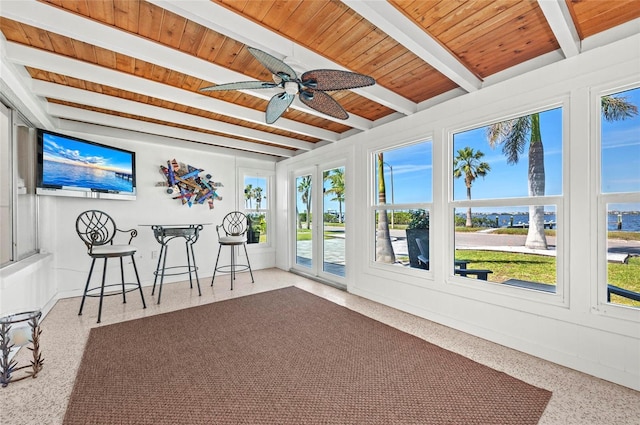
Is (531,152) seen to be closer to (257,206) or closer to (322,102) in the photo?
(322,102)

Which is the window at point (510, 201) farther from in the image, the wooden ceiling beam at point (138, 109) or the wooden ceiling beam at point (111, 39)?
the wooden ceiling beam at point (138, 109)

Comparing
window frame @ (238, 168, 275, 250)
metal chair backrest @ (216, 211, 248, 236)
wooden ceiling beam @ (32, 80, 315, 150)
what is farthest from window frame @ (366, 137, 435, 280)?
window frame @ (238, 168, 275, 250)

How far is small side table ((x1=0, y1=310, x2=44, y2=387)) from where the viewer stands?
1.92 metres

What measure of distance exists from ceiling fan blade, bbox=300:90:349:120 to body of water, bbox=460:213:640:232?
1712 mm

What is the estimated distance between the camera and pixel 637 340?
1.91 metres

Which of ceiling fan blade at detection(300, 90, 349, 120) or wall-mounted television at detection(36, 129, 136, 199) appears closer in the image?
ceiling fan blade at detection(300, 90, 349, 120)

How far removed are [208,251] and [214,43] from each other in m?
3.71

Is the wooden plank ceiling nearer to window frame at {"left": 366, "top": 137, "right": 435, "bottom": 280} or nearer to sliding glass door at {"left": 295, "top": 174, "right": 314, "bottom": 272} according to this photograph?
window frame at {"left": 366, "top": 137, "right": 435, "bottom": 280}

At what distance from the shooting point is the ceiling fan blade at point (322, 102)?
2.24 meters

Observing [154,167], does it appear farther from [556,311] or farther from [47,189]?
[556,311]

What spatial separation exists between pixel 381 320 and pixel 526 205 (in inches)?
69.9

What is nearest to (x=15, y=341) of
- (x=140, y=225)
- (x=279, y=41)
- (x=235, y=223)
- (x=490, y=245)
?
(x=140, y=225)

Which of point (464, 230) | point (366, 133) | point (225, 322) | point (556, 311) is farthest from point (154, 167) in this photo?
point (556, 311)

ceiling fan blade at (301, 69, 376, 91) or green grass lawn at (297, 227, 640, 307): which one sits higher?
ceiling fan blade at (301, 69, 376, 91)
